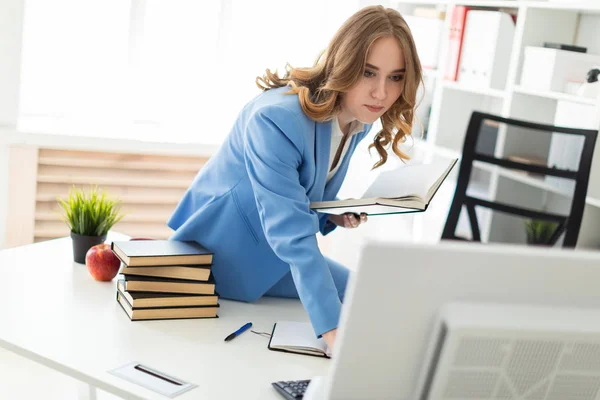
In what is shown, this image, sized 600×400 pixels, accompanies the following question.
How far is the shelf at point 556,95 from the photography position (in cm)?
265

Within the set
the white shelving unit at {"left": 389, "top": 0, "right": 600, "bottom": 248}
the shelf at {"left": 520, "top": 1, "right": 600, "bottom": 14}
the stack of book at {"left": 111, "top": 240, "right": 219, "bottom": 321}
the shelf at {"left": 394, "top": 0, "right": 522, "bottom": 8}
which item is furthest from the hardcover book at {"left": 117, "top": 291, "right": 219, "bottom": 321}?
the shelf at {"left": 394, "top": 0, "right": 522, "bottom": 8}

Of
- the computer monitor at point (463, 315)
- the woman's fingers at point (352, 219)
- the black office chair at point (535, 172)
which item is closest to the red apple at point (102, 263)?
the woman's fingers at point (352, 219)

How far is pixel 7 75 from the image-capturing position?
3.40 m

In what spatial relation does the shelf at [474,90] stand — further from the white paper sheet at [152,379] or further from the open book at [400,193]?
the white paper sheet at [152,379]

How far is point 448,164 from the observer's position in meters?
1.79

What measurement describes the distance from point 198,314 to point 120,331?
19cm

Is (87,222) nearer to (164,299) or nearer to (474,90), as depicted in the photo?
(164,299)

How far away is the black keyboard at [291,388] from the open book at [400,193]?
1.39ft

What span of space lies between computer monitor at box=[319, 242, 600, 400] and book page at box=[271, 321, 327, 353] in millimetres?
663

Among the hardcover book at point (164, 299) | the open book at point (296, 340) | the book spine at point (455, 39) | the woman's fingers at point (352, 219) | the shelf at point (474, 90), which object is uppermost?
the book spine at point (455, 39)

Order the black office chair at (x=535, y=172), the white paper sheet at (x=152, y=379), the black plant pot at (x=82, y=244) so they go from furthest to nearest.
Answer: the black office chair at (x=535, y=172)
the black plant pot at (x=82, y=244)
the white paper sheet at (x=152, y=379)

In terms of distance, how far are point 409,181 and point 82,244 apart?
859 mm

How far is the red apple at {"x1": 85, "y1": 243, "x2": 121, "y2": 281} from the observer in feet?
6.02

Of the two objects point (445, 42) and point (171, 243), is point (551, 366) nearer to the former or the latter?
point (171, 243)
